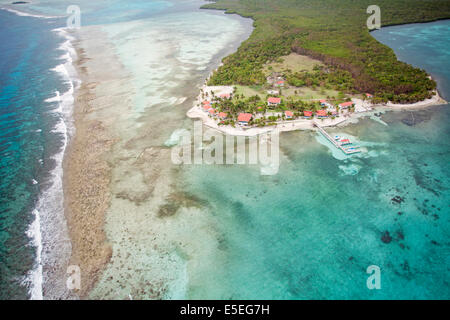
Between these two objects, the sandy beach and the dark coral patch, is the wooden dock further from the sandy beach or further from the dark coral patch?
the sandy beach

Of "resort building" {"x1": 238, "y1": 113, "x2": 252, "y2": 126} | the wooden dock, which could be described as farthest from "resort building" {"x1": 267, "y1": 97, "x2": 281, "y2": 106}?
the wooden dock

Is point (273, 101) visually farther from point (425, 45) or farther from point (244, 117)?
point (425, 45)

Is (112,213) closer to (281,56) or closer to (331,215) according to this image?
(331,215)

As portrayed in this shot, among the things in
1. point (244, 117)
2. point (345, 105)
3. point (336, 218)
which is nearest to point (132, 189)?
point (244, 117)
